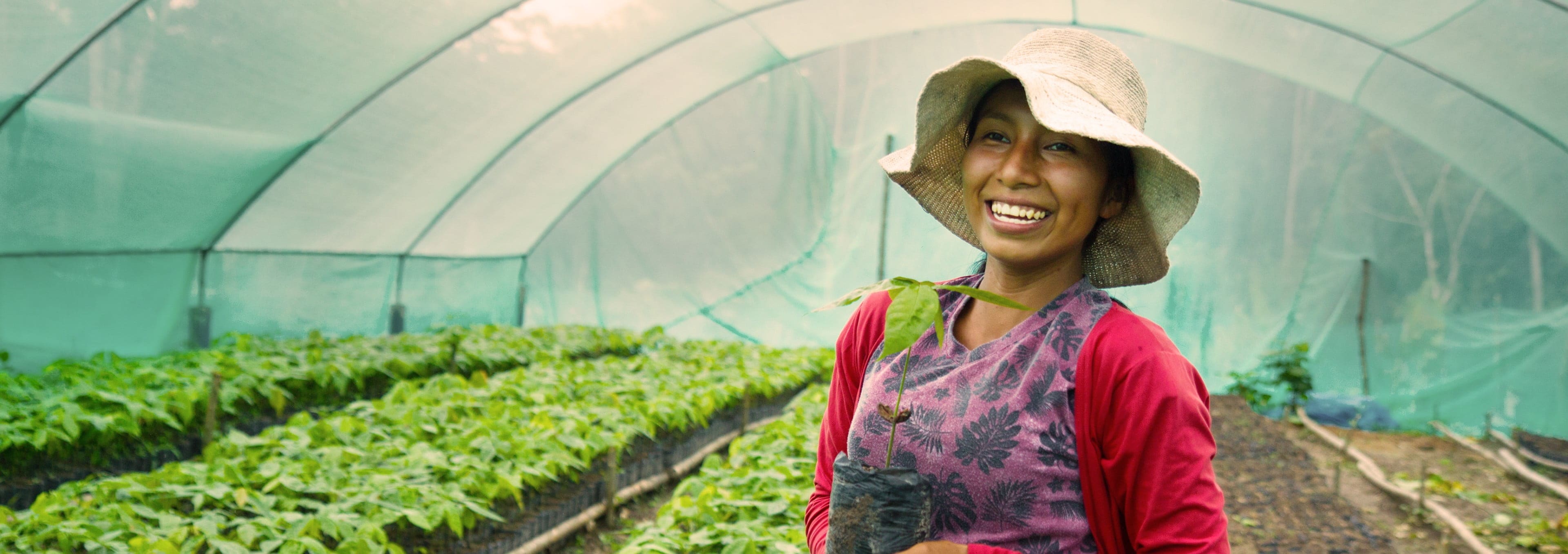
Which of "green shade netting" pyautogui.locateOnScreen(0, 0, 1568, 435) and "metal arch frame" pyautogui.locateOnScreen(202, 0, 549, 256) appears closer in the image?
"green shade netting" pyautogui.locateOnScreen(0, 0, 1568, 435)

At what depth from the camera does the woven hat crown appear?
115 cm

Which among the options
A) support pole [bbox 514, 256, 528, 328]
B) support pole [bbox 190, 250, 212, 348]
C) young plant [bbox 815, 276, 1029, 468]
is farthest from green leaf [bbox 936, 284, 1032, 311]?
support pole [bbox 514, 256, 528, 328]

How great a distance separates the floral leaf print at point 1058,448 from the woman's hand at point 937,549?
127 millimetres

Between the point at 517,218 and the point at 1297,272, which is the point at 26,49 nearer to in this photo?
the point at 517,218

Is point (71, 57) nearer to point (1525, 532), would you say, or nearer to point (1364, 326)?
point (1525, 532)

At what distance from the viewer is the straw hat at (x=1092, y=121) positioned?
105 cm

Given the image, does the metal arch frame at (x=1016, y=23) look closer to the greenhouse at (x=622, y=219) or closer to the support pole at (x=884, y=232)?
the greenhouse at (x=622, y=219)

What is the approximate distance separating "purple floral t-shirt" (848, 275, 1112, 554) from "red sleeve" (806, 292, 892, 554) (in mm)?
127

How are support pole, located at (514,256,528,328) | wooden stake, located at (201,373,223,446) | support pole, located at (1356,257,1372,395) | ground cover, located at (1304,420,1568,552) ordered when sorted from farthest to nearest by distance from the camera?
1. support pole, located at (514,256,528,328)
2. support pole, located at (1356,257,1372,395)
3. ground cover, located at (1304,420,1568,552)
4. wooden stake, located at (201,373,223,446)

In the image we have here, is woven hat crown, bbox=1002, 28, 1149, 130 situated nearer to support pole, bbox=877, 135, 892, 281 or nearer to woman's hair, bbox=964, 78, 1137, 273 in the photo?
woman's hair, bbox=964, 78, 1137, 273

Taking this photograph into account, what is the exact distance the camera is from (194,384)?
474 centimetres

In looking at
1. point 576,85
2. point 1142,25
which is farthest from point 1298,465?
point 576,85

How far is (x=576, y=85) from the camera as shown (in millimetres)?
7535

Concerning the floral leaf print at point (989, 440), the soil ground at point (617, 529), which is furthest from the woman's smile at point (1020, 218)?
the soil ground at point (617, 529)
